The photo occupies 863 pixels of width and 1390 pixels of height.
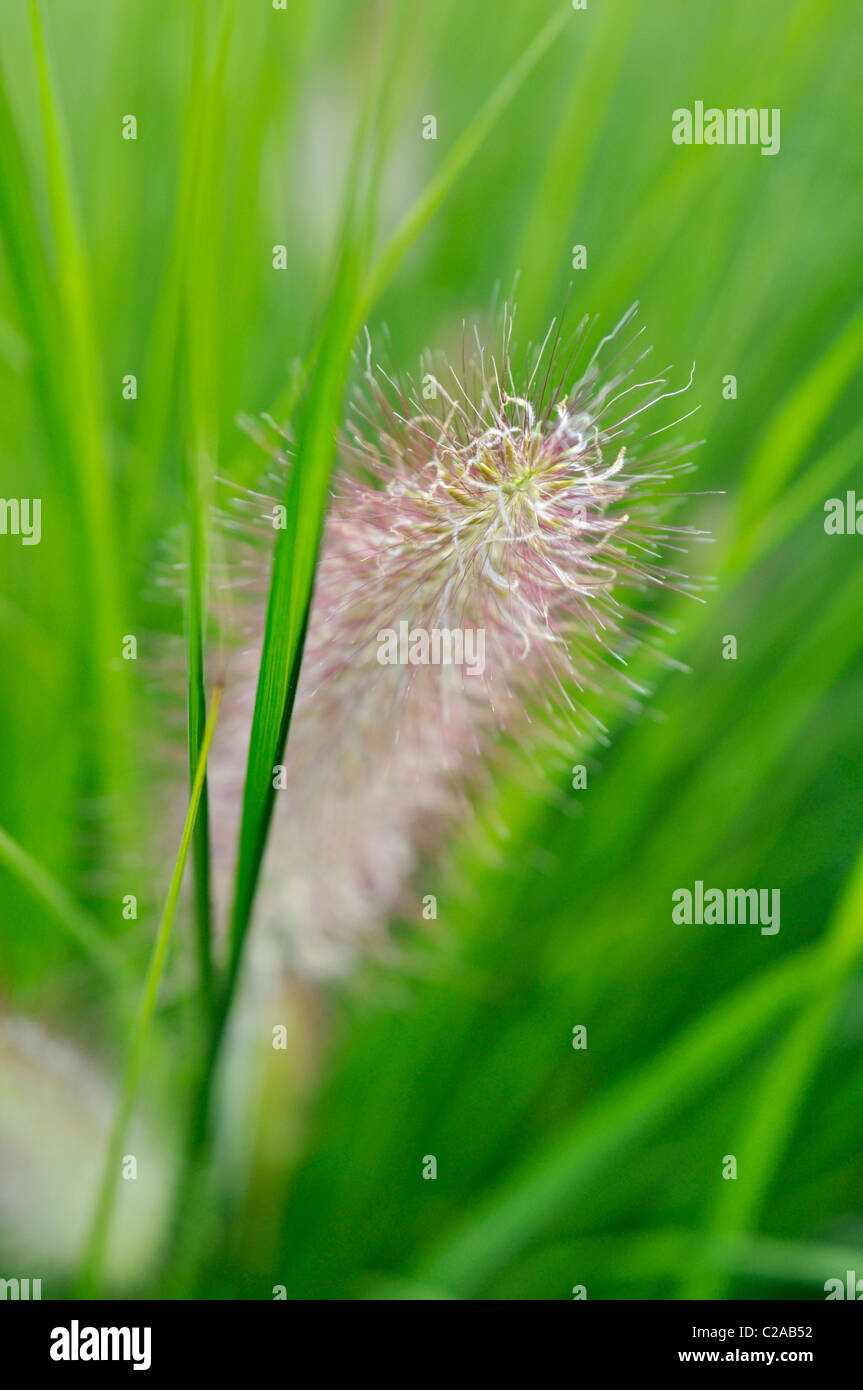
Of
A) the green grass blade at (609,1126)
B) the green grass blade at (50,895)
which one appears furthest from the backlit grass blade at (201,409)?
the green grass blade at (609,1126)

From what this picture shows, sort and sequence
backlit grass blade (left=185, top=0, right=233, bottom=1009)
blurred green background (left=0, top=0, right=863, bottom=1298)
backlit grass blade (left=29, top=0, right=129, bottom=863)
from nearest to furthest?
backlit grass blade (left=185, top=0, right=233, bottom=1009) → backlit grass blade (left=29, top=0, right=129, bottom=863) → blurred green background (left=0, top=0, right=863, bottom=1298)

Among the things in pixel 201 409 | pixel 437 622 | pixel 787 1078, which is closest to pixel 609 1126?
pixel 787 1078

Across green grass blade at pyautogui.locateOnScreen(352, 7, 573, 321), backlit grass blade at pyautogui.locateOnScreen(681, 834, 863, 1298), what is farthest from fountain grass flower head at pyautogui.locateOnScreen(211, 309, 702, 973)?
backlit grass blade at pyautogui.locateOnScreen(681, 834, 863, 1298)

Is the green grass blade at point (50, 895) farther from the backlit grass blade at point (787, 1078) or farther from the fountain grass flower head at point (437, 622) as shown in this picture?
the backlit grass blade at point (787, 1078)

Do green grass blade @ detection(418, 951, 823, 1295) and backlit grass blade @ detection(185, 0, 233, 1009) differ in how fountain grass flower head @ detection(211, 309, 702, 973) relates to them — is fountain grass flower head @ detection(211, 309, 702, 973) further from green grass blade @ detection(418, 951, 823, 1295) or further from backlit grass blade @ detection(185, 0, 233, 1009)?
green grass blade @ detection(418, 951, 823, 1295)

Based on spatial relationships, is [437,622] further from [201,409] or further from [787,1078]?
[787,1078]
